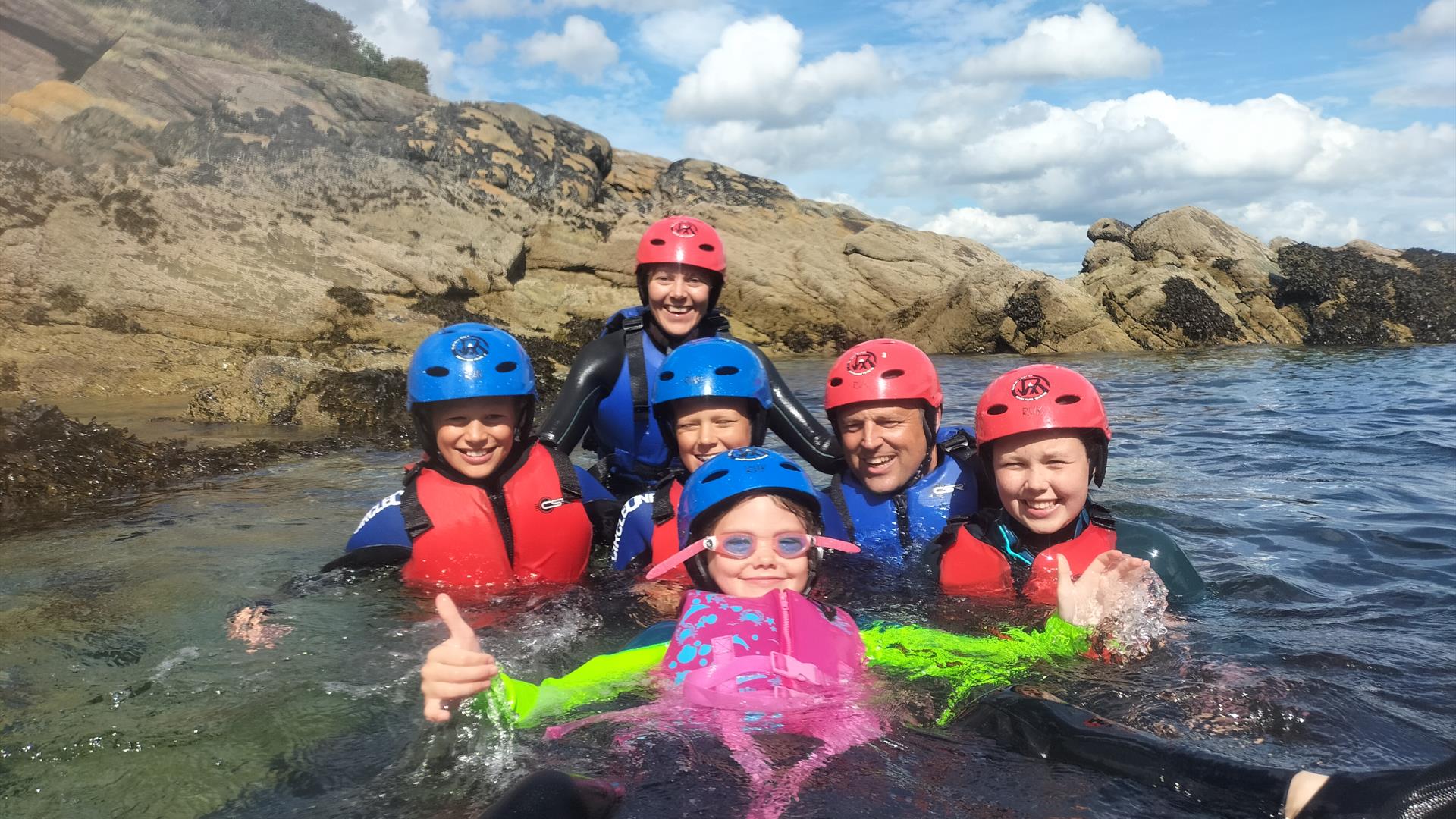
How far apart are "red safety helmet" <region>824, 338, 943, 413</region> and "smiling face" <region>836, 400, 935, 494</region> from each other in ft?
0.23

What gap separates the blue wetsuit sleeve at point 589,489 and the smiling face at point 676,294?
1300 mm

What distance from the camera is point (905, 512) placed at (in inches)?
230

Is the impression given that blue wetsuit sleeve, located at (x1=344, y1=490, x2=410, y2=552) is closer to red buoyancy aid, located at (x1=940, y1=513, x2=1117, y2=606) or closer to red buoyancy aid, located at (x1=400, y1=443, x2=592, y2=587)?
red buoyancy aid, located at (x1=400, y1=443, x2=592, y2=587)

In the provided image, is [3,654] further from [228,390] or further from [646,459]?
[228,390]

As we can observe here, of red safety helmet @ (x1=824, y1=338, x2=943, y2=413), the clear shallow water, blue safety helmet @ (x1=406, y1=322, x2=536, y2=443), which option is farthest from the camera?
red safety helmet @ (x1=824, y1=338, x2=943, y2=413)

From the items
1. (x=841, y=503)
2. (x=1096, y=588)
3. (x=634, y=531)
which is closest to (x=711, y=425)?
(x=634, y=531)

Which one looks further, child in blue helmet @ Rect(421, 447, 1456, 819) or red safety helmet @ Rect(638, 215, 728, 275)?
red safety helmet @ Rect(638, 215, 728, 275)

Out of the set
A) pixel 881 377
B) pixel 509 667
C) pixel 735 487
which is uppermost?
pixel 881 377

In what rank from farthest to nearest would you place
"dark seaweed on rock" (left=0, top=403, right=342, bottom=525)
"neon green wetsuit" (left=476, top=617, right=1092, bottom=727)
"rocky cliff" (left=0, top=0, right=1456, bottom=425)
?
"rocky cliff" (left=0, top=0, right=1456, bottom=425) < "dark seaweed on rock" (left=0, top=403, right=342, bottom=525) < "neon green wetsuit" (left=476, top=617, right=1092, bottom=727)

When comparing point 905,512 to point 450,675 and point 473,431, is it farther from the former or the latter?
point 450,675

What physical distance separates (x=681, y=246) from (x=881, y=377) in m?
1.94

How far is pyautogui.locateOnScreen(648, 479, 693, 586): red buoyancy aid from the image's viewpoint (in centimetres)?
558

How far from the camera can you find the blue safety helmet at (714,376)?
18.6ft

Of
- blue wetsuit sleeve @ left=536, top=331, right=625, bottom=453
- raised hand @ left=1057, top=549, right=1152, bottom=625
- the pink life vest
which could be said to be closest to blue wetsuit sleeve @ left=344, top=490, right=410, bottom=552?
blue wetsuit sleeve @ left=536, top=331, right=625, bottom=453
